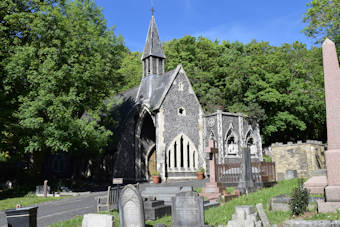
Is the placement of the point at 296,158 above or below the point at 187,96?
below

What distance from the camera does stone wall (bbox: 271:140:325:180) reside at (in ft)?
81.3

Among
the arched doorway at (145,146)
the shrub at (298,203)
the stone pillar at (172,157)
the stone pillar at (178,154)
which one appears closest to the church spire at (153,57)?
the arched doorway at (145,146)

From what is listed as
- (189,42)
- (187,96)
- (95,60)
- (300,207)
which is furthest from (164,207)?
(189,42)

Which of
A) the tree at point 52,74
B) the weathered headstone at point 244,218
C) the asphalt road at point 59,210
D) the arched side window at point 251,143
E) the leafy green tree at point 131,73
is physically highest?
the leafy green tree at point 131,73

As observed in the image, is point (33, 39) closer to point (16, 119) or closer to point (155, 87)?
point (16, 119)

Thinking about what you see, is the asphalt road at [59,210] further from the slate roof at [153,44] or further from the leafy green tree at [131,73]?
the leafy green tree at [131,73]

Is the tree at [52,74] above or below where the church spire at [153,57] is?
below

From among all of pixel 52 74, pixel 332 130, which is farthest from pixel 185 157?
pixel 332 130

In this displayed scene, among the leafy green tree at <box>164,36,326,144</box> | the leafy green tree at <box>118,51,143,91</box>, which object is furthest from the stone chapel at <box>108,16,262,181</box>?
A: the leafy green tree at <box>118,51,143,91</box>

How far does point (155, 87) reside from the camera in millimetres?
28031

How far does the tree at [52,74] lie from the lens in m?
16.5

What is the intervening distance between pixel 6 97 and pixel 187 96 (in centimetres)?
1416

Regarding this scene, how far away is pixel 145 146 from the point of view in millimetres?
27156

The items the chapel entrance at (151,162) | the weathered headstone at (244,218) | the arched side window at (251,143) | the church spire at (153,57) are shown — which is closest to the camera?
the weathered headstone at (244,218)
